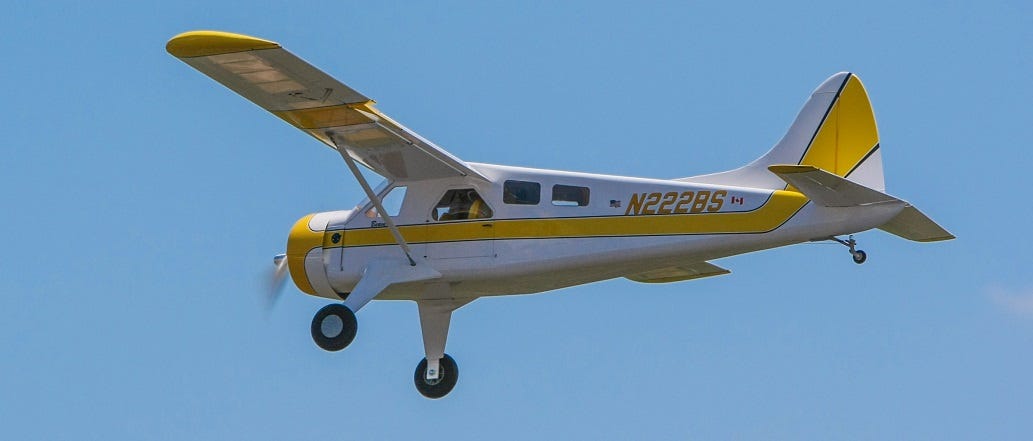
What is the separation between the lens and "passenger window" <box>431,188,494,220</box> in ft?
73.3

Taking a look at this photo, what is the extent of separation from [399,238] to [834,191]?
16.1 feet

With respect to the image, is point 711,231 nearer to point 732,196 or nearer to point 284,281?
point 732,196

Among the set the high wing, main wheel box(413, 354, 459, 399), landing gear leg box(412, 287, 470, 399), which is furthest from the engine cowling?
main wheel box(413, 354, 459, 399)

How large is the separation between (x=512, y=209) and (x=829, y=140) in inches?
145

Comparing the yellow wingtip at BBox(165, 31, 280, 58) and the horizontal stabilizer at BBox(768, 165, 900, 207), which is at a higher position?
the yellow wingtip at BBox(165, 31, 280, 58)

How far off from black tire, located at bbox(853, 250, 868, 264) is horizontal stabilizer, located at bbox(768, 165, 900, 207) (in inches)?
19.5

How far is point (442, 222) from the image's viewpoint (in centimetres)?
2244

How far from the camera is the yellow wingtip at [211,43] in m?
20.5

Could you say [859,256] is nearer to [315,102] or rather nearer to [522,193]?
[522,193]

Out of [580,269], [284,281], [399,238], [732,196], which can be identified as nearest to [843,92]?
[732,196]

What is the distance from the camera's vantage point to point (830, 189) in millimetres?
20734

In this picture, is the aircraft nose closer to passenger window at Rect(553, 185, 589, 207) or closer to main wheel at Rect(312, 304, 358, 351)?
main wheel at Rect(312, 304, 358, 351)

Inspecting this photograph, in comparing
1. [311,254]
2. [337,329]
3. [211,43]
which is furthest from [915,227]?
[211,43]

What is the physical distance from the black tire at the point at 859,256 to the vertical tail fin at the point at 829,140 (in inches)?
58.3
